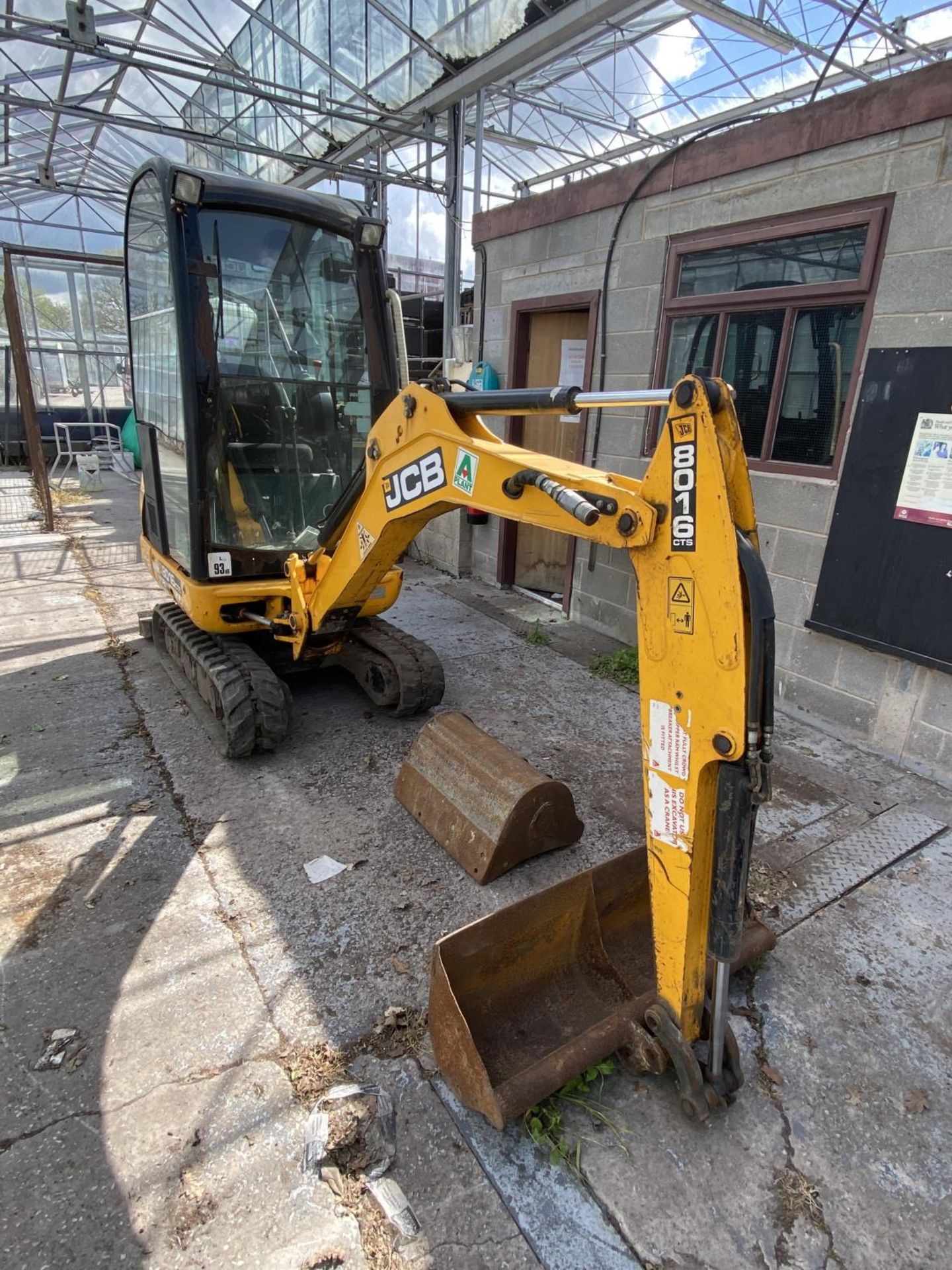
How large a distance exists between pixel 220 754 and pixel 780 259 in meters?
4.68

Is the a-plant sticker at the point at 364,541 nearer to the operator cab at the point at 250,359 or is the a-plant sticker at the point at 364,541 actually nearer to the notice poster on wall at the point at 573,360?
the operator cab at the point at 250,359

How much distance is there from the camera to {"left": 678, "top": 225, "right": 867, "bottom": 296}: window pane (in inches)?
165

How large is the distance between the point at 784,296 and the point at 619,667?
9.11 ft

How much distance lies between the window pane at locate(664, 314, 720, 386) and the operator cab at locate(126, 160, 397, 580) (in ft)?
7.31

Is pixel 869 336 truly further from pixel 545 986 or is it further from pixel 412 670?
pixel 545 986

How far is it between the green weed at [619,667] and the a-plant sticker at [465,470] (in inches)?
118

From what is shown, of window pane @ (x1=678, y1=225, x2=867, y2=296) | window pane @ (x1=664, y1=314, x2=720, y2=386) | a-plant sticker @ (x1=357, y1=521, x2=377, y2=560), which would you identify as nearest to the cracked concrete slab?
a-plant sticker @ (x1=357, y1=521, x2=377, y2=560)

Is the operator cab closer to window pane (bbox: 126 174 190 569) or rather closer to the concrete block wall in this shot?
window pane (bbox: 126 174 190 569)

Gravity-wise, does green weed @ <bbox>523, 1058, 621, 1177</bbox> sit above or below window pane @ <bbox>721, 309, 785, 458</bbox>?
below

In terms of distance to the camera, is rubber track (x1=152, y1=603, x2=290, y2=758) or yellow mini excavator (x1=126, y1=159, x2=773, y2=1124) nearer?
yellow mini excavator (x1=126, y1=159, x2=773, y2=1124)

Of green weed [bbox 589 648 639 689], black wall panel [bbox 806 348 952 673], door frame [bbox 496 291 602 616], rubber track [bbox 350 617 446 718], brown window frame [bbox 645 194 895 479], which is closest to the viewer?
black wall panel [bbox 806 348 952 673]

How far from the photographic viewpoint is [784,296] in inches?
177

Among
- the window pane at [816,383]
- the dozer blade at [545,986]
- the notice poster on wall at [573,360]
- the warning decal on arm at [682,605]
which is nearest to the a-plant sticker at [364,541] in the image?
A: the dozer blade at [545,986]

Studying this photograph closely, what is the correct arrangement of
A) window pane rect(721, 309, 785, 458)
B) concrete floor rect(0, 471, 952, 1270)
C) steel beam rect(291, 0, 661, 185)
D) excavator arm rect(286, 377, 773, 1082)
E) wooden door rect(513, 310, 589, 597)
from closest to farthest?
excavator arm rect(286, 377, 773, 1082) → concrete floor rect(0, 471, 952, 1270) → window pane rect(721, 309, 785, 458) → steel beam rect(291, 0, 661, 185) → wooden door rect(513, 310, 589, 597)
